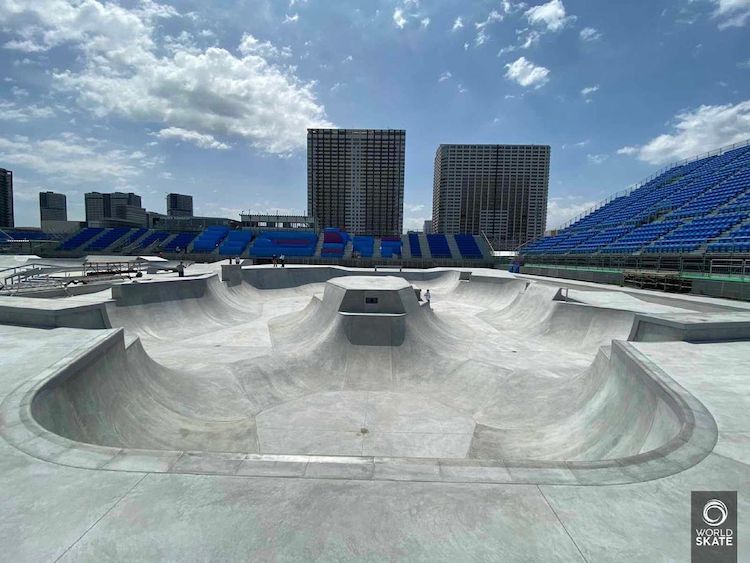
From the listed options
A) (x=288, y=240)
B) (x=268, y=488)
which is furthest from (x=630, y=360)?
(x=288, y=240)

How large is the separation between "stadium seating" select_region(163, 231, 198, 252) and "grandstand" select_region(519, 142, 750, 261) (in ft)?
171

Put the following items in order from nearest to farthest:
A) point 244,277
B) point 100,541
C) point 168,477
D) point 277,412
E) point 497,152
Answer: point 100,541 → point 168,477 → point 277,412 → point 244,277 → point 497,152

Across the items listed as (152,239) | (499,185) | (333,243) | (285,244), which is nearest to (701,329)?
(333,243)

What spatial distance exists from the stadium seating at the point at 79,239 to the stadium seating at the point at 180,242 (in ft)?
43.6

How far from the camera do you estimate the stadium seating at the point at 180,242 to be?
5189 cm

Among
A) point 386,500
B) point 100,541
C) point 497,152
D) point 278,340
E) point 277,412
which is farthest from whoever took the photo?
point 497,152

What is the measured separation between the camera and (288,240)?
53156 millimetres

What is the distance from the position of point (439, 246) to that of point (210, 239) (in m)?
38.2

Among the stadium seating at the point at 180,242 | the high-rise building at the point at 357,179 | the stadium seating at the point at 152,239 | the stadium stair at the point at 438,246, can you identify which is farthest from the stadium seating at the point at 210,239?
the high-rise building at the point at 357,179

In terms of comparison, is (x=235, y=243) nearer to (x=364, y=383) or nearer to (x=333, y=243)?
(x=333, y=243)

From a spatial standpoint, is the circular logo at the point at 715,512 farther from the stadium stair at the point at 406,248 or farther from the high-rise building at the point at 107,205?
the high-rise building at the point at 107,205

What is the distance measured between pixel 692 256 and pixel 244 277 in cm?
3250

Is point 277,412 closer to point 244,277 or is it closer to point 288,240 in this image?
point 244,277

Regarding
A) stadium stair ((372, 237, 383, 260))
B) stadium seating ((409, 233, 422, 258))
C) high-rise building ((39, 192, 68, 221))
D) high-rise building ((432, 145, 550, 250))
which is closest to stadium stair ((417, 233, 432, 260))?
stadium seating ((409, 233, 422, 258))
